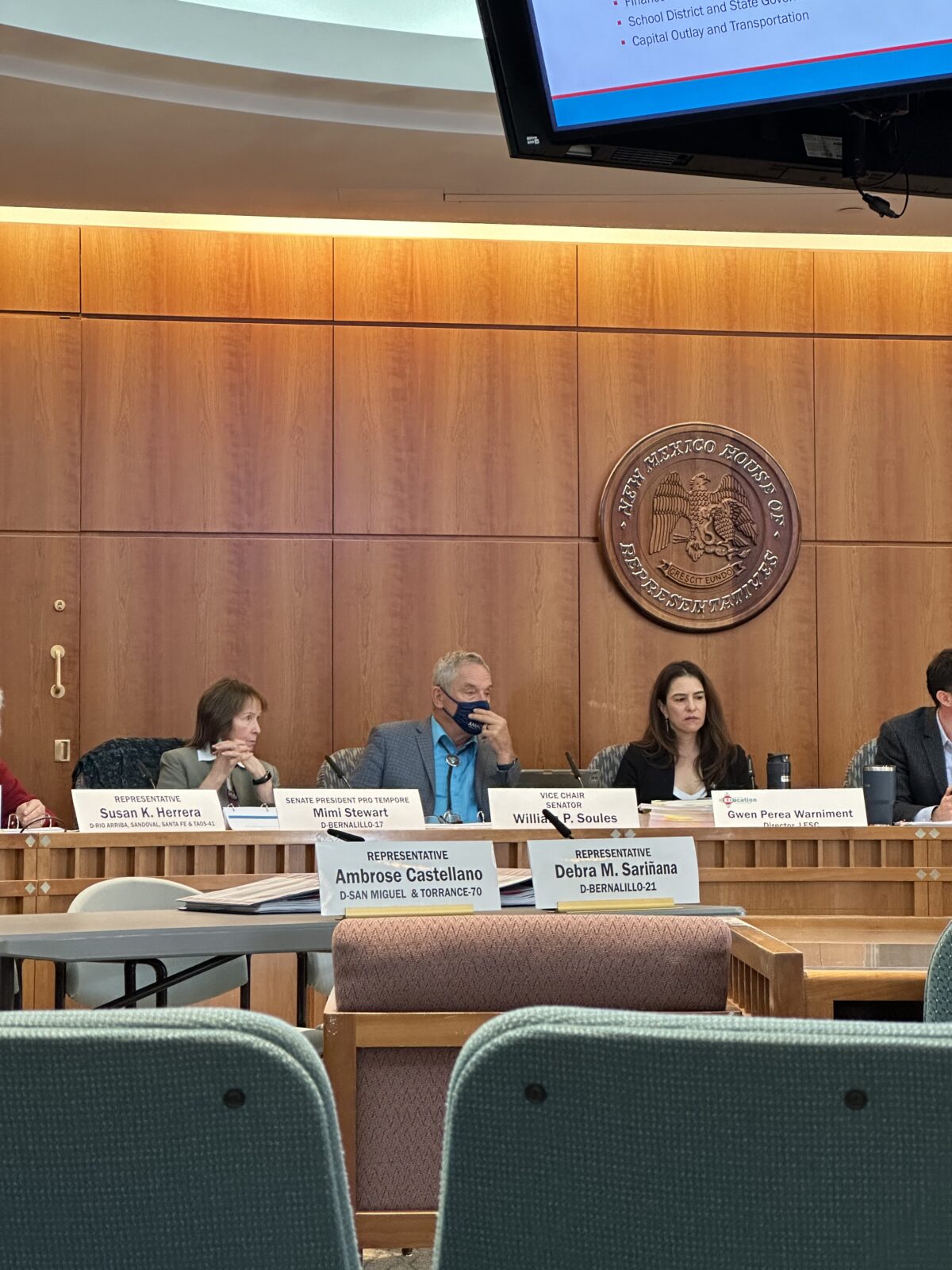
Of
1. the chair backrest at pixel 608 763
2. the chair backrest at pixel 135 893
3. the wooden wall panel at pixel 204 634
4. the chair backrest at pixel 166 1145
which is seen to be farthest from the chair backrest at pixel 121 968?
the wooden wall panel at pixel 204 634

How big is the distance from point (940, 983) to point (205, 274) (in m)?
5.61

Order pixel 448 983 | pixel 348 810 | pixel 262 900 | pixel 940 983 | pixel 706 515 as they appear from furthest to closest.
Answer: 1. pixel 706 515
2. pixel 348 810
3. pixel 262 900
4. pixel 448 983
5. pixel 940 983

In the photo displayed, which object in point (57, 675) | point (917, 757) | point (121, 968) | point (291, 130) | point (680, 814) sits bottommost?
point (121, 968)

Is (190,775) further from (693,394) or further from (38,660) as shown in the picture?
(693,394)

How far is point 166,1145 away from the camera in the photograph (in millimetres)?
718

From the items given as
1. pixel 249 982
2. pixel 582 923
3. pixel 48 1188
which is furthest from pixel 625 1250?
pixel 249 982

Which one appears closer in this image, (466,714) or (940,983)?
(940,983)

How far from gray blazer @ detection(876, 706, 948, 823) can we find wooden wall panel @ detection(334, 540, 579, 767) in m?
1.94

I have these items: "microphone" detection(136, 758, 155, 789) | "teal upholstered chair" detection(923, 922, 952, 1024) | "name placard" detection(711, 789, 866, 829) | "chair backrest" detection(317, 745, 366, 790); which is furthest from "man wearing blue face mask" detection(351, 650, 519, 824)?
"teal upholstered chair" detection(923, 922, 952, 1024)

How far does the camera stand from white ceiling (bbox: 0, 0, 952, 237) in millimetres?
4871

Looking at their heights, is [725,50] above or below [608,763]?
above

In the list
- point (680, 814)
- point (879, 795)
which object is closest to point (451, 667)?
point (680, 814)

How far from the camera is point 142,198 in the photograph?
5.95m

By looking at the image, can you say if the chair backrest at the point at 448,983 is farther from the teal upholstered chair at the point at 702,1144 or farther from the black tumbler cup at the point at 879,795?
the black tumbler cup at the point at 879,795
